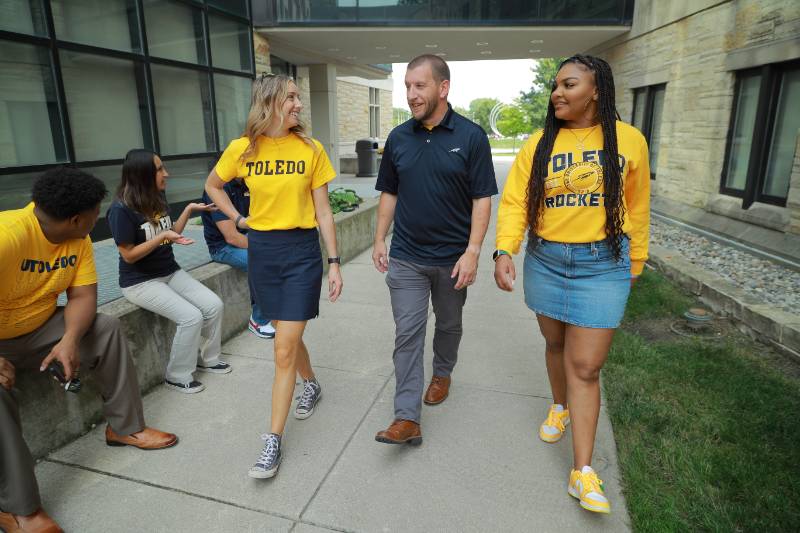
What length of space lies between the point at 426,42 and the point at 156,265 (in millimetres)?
11333

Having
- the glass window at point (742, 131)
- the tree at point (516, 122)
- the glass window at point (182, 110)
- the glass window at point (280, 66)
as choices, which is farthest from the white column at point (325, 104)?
the tree at point (516, 122)

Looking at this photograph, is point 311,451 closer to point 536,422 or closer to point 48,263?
point 536,422

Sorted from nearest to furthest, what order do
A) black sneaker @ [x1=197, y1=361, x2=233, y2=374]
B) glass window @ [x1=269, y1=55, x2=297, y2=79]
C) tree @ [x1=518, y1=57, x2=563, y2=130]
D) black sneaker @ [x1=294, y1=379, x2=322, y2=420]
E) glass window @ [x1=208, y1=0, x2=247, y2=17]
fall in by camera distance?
black sneaker @ [x1=294, y1=379, x2=322, y2=420]
black sneaker @ [x1=197, y1=361, x2=233, y2=374]
glass window @ [x1=208, y1=0, x2=247, y2=17]
glass window @ [x1=269, y1=55, x2=297, y2=79]
tree @ [x1=518, y1=57, x2=563, y2=130]

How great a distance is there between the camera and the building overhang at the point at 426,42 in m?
11.6

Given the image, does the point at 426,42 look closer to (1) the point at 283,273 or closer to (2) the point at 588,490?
(1) the point at 283,273

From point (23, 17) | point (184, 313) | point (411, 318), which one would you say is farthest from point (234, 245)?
point (23, 17)

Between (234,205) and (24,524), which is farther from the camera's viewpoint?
(234,205)

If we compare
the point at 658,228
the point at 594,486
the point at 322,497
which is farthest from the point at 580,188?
the point at 658,228

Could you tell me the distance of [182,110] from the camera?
8.98m

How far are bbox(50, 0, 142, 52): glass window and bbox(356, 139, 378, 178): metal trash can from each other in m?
9.07

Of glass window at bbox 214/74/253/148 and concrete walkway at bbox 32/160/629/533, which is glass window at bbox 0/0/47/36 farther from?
concrete walkway at bbox 32/160/629/533

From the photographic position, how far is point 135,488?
8.45ft

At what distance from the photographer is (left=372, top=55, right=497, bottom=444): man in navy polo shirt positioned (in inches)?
109

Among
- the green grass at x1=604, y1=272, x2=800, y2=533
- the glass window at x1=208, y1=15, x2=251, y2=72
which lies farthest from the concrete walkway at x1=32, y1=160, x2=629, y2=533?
the glass window at x1=208, y1=15, x2=251, y2=72
